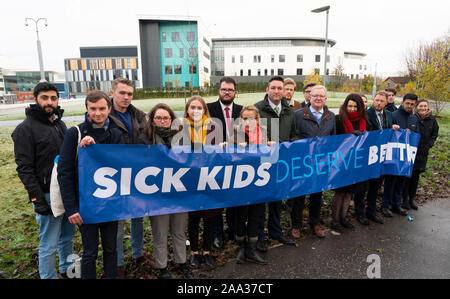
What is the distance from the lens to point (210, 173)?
3.58 meters

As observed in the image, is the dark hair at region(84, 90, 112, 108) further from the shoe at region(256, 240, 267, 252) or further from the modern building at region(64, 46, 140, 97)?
the modern building at region(64, 46, 140, 97)

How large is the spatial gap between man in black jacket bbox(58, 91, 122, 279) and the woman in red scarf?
3533mm

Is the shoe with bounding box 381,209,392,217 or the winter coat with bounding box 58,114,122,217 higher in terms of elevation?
the winter coat with bounding box 58,114,122,217

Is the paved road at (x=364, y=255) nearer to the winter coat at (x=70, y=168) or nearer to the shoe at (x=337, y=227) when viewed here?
the shoe at (x=337, y=227)

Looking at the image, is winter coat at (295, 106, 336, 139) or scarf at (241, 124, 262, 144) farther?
winter coat at (295, 106, 336, 139)

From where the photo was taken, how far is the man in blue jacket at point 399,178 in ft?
17.1

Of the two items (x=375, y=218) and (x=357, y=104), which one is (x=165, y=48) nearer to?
(x=357, y=104)

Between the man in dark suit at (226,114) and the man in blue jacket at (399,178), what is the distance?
3059 mm

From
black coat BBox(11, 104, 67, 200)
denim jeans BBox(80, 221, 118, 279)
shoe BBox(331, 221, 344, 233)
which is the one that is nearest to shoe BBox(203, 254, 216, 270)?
denim jeans BBox(80, 221, 118, 279)

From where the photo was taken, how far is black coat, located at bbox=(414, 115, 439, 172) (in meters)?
5.45

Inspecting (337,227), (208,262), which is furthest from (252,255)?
(337,227)

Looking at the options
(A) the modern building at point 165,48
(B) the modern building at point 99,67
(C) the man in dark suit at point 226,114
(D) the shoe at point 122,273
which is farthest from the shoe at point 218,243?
(B) the modern building at point 99,67

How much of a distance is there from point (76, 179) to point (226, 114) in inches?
92.0

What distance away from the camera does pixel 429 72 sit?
1877cm
